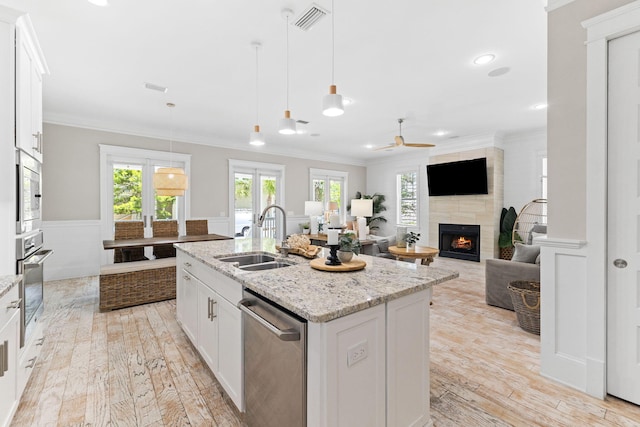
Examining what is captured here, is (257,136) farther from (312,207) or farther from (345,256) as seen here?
(312,207)

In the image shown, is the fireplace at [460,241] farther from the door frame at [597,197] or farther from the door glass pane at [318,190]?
the door frame at [597,197]

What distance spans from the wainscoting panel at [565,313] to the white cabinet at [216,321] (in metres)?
2.16

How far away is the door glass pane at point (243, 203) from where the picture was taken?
6.98 metres

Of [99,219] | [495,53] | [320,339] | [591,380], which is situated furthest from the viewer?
[99,219]

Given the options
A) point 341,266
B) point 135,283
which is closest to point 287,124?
point 341,266

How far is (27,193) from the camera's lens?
220 cm

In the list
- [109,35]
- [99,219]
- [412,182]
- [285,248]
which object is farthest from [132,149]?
[412,182]

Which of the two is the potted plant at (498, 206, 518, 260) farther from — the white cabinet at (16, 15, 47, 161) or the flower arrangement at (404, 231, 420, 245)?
the white cabinet at (16, 15, 47, 161)

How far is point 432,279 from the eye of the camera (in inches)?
63.7

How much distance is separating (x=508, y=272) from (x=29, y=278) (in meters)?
4.54

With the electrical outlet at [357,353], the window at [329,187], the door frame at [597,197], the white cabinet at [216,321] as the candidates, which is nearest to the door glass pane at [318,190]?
the window at [329,187]

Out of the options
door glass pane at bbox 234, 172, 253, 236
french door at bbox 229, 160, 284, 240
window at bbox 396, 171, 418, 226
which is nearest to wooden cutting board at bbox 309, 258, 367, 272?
french door at bbox 229, 160, 284, 240

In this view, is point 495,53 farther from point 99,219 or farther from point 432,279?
point 99,219

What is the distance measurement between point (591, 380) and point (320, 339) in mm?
2047
